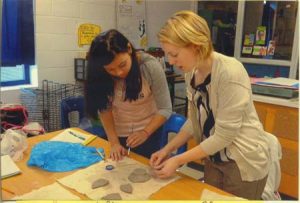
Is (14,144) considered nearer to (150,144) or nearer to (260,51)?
(150,144)

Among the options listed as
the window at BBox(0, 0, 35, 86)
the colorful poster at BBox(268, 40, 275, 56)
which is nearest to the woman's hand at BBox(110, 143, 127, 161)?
the window at BBox(0, 0, 35, 86)

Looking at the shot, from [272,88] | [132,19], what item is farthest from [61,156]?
[272,88]

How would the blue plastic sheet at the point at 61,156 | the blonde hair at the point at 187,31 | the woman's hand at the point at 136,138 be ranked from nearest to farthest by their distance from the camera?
the blonde hair at the point at 187,31 → the blue plastic sheet at the point at 61,156 → the woman's hand at the point at 136,138

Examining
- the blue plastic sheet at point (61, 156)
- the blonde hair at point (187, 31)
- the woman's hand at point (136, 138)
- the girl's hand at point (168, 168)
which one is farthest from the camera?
the woman's hand at point (136, 138)

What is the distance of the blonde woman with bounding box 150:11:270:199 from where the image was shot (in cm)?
66

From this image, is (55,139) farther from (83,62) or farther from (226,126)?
(226,126)

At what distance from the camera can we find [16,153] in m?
0.91

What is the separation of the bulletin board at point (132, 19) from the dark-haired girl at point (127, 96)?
3 cm

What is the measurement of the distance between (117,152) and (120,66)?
0.93ft

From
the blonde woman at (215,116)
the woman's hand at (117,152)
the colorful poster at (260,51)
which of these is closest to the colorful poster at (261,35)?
the colorful poster at (260,51)

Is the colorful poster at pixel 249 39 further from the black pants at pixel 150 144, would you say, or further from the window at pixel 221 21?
the black pants at pixel 150 144

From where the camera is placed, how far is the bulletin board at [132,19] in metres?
0.84

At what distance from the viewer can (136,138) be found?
3.37 ft

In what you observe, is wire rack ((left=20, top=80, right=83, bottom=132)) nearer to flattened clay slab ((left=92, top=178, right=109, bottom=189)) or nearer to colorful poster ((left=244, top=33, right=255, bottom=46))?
flattened clay slab ((left=92, top=178, right=109, bottom=189))
